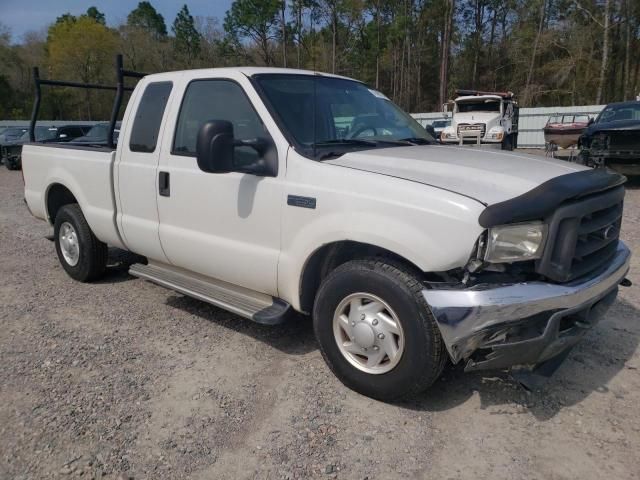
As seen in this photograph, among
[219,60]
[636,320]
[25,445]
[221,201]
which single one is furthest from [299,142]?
[219,60]

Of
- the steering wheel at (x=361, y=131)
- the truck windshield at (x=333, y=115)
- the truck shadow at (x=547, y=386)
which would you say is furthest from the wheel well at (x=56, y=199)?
the truck shadow at (x=547, y=386)

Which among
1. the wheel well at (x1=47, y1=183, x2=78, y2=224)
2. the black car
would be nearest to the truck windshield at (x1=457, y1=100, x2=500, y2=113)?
the black car

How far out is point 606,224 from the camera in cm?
306

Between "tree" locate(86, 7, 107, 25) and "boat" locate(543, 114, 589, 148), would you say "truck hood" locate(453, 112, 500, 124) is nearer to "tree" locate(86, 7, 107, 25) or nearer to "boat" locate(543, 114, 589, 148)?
"boat" locate(543, 114, 589, 148)

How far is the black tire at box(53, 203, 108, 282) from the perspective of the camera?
521 centimetres

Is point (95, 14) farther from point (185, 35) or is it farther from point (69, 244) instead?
point (69, 244)

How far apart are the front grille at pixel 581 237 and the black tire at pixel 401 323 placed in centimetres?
64

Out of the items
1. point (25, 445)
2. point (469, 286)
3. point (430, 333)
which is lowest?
point (25, 445)

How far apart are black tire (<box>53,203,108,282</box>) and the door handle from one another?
1507 mm

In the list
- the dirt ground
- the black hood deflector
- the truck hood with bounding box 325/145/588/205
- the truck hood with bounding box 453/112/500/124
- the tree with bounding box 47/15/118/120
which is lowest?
the dirt ground

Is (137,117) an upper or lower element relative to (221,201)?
upper

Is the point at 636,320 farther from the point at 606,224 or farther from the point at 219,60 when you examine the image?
the point at 219,60

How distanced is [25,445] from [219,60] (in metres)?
49.1

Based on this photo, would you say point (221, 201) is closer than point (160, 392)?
No
